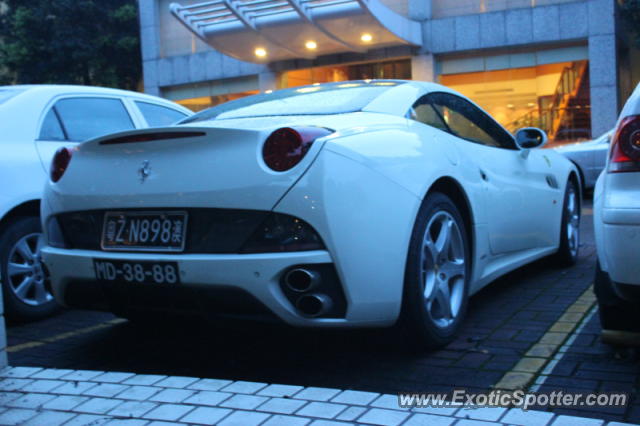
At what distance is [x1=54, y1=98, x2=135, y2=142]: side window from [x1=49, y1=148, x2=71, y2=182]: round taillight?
1.51 metres

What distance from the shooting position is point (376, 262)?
3.00 metres

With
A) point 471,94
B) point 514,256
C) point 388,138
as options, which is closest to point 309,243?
point 388,138

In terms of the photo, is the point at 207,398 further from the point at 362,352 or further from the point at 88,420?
the point at 362,352

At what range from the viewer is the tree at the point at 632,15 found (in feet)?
69.2

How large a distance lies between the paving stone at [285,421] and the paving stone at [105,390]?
74 centimetres

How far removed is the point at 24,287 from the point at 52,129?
1146mm

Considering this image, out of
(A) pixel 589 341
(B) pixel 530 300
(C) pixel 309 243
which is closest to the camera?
(C) pixel 309 243

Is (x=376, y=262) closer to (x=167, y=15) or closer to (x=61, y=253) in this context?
(x=61, y=253)

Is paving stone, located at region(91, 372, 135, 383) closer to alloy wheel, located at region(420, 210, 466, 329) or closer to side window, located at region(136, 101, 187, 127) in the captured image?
alloy wheel, located at region(420, 210, 466, 329)

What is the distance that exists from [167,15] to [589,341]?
27.6 m

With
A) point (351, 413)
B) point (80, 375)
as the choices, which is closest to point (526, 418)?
point (351, 413)

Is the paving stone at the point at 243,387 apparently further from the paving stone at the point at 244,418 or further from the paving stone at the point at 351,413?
the paving stone at the point at 351,413

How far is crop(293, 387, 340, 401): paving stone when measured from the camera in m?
2.56

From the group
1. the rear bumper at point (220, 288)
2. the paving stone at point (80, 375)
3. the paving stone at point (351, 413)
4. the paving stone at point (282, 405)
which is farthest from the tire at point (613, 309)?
the paving stone at point (80, 375)
